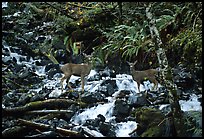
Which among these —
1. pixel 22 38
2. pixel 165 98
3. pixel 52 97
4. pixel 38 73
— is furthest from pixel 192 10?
pixel 22 38

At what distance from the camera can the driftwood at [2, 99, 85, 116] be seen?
638cm

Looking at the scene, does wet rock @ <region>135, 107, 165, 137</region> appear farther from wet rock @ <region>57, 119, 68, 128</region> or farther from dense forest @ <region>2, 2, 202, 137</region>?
wet rock @ <region>57, 119, 68, 128</region>

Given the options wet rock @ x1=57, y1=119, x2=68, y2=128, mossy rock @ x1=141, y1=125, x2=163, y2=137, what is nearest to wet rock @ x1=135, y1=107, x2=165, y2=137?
mossy rock @ x1=141, y1=125, x2=163, y2=137

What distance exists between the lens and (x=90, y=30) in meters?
10.6

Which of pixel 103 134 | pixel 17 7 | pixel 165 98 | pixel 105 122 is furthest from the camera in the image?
pixel 17 7

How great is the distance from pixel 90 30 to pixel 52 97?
3.75 m

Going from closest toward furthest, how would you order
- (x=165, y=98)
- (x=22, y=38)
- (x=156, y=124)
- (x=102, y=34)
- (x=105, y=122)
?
(x=156, y=124), (x=105, y=122), (x=165, y=98), (x=102, y=34), (x=22, y=38)

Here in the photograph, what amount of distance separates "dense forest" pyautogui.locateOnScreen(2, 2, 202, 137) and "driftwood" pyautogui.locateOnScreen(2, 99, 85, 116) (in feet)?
0.06

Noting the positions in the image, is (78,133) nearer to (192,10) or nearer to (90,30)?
(192,10)

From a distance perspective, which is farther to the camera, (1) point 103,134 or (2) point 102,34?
(2) point 102,34

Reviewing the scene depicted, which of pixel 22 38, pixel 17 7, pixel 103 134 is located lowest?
pixel 103 134

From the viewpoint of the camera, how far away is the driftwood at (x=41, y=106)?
6376 mm

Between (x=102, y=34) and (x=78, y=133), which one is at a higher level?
(x=102, y=34)

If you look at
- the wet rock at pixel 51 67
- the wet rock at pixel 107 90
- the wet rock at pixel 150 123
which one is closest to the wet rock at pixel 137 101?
the wet rock at pixel 107 90
